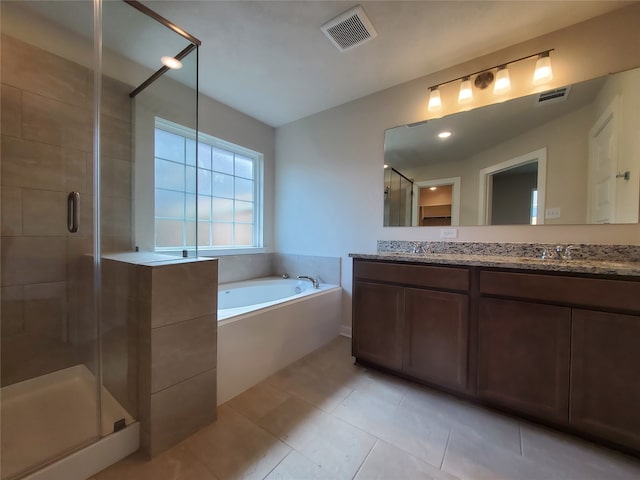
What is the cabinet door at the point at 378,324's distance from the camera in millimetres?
1729

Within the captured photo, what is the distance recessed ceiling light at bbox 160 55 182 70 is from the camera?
1.89 metres

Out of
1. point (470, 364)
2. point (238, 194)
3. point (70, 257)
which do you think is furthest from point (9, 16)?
point (470, 364)

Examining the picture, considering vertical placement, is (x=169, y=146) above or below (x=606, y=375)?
above

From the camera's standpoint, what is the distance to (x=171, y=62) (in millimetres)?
1919

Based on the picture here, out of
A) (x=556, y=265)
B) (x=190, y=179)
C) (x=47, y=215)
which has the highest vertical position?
(x=190, y=179)

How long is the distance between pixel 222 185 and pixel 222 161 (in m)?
0.27

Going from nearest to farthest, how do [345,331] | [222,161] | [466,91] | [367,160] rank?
[466,91], [367,160], [345,331], [222,161]

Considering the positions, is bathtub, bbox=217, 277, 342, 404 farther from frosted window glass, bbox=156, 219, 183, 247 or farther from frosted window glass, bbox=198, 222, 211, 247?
frosted window glass, bbox=156, 219, 183, 247

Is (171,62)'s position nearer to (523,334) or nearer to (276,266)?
(276,266)

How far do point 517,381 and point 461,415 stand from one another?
1.20 ft

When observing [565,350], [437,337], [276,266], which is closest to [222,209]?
[276,266]

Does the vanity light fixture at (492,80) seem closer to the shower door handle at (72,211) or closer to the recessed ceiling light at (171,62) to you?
the recessed ceiling light at (171,62)

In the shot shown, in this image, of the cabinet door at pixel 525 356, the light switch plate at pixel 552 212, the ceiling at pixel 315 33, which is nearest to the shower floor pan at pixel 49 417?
the cabinet door at pixel 525 356

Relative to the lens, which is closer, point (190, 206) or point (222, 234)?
point (190, 206)
